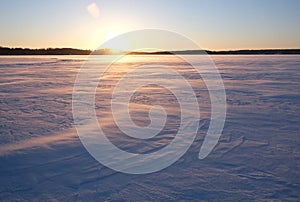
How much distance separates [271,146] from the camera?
10.7 feet

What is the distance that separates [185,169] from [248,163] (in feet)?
2.43

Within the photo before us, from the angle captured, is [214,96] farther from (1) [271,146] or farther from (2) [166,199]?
(2) [166,199]

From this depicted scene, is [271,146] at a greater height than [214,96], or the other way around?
[214,96]

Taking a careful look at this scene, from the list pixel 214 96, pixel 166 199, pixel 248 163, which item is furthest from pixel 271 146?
pixel 214 96

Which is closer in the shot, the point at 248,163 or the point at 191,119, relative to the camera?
the point at 248,163

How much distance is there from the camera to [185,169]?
107 inches

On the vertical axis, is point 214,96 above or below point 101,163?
above

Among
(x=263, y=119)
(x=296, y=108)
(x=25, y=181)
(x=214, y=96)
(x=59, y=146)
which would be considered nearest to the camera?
(x=25, y=181)

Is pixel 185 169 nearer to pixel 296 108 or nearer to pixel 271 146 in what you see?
pixel 271 146

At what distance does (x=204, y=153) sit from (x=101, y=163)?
1279 mm

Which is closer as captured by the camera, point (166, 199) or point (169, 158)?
point (166, 199)

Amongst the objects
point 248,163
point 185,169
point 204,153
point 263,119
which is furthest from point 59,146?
point 263,119

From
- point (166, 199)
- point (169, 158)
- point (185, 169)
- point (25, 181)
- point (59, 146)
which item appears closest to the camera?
point (166, 199)

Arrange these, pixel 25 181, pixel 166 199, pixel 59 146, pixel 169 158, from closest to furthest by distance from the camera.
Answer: pixel 166 199
pixel 25 181
pixel 169 158
pixel 59 146
